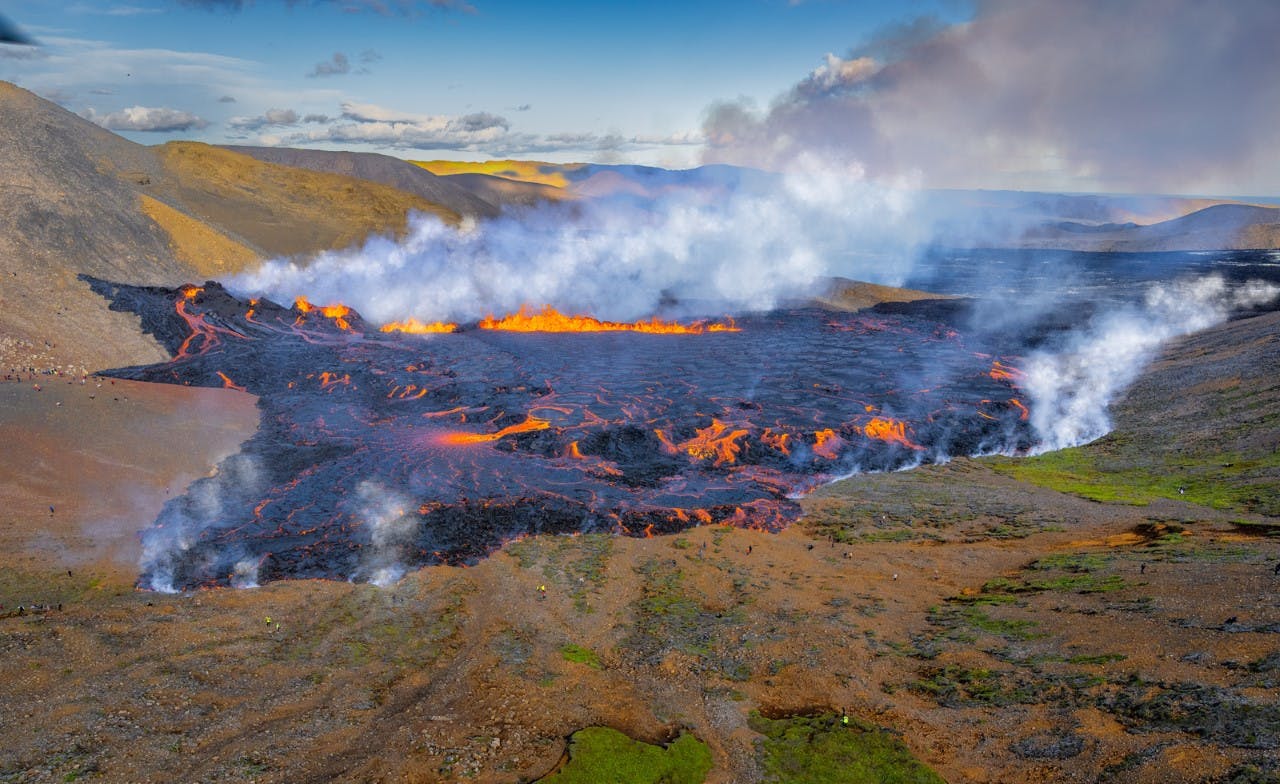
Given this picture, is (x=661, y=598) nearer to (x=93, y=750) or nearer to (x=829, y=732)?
(x=829, y=732)

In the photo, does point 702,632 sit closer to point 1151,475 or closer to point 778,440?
point 778,440

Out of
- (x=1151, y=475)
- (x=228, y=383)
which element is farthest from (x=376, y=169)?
(x=1151, y=475)

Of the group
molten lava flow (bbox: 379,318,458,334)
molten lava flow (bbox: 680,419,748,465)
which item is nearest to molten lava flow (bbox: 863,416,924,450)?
molten lava flow (bbox: 680,419,748,465)

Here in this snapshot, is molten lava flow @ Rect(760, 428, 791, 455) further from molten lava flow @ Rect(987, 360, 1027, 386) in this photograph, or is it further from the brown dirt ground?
molten lava flow @ Rect(987, 360, 1027, 386)

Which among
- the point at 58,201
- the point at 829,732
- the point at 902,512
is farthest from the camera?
the point at 58,201

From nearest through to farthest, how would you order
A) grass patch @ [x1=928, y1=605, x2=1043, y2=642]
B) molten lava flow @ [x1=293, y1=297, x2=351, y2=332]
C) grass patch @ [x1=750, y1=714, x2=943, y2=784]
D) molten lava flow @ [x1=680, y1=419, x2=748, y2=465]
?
grass patch @ [x1=750, y1=714, x2=943, y2=784], grass patch @ [x1=928, y1=605, x2=1043, y2=642], molten lava flow @ [x1=680, y1=419, x2=748, y2=465], molten lava flow @ [x1=293, y1=297, x2=351, y2=332]

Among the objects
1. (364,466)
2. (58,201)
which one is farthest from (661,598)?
(58,201)

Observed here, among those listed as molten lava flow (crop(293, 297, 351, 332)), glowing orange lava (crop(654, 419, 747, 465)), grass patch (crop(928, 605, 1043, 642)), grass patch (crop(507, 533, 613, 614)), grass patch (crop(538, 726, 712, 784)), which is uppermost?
molten lava flow (crop(293, 297, 351, 332))

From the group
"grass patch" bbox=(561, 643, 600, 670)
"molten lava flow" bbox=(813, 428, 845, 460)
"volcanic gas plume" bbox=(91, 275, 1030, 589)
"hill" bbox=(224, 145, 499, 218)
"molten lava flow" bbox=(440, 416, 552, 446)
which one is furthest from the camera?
"hill" bbox=(224, 145, 499, 218)
